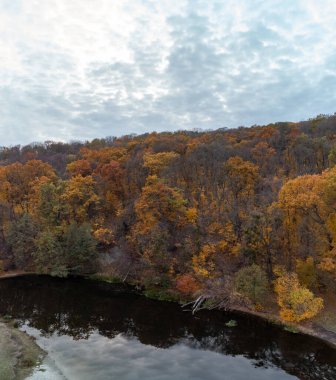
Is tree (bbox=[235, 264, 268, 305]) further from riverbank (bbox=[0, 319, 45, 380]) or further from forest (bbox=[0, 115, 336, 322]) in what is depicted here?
riverbank (bbox=[0, 319, 45, 380])

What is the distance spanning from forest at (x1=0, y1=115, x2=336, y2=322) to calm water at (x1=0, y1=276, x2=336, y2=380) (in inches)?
154

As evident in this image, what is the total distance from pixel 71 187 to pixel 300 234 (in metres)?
42.3

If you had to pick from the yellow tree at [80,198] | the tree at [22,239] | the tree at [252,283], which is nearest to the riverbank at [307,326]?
the tree at [252,283]

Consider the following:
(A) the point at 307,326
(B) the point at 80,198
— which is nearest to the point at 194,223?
(A) the point at 307,326

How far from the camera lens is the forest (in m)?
44.0

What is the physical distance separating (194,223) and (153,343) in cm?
2142

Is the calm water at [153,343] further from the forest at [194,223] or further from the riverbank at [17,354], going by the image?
the forest at [194,223]

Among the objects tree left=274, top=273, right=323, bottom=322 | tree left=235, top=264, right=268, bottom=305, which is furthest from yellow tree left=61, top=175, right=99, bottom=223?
tree left=274, top=273, right=323, bottom=322

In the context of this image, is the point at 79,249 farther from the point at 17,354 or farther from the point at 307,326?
the point at 307,326

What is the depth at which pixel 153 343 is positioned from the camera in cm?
3738

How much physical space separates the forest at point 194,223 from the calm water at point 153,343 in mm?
3911

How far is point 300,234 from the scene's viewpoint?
45594mm

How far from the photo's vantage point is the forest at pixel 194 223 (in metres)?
44.0

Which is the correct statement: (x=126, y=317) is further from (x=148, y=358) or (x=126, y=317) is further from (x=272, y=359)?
(x=272, y=359)
